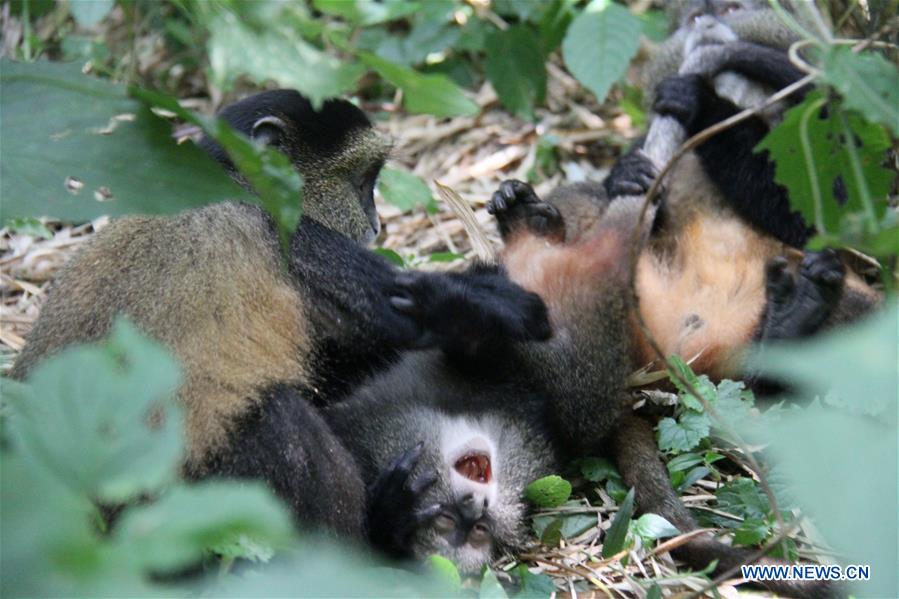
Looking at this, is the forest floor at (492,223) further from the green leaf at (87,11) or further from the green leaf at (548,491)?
the green leaf at (87,11)

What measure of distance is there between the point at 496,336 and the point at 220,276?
3.15 feet

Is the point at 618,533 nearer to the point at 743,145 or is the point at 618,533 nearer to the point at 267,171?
the point at 267,171

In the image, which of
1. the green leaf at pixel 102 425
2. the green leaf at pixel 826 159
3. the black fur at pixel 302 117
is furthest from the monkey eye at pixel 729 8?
the green leaf at pixel 102 425

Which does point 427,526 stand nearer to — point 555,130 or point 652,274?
point 652,274

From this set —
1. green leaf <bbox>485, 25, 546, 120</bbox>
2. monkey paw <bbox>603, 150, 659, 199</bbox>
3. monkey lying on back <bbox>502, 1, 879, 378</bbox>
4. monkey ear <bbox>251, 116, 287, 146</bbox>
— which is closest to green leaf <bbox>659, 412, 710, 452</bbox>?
monkey lying on back <bbox>502, 1, 879, 378</bbox>

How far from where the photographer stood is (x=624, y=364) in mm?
3602

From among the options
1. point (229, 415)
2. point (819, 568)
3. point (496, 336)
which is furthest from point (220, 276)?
point (819, 568)

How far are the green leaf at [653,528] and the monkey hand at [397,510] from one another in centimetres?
63

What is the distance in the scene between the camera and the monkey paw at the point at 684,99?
171 inches

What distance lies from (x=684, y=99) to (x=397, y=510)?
89.2 inches

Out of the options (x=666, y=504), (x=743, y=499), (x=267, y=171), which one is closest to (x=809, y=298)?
(x=743, y=499)

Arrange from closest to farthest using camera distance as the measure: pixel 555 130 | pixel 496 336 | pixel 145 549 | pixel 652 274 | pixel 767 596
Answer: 1. pixel 145 549
2. pixel 767 596
3. pixel 496 336
4. pixel 652 274
5. pixel 555 130

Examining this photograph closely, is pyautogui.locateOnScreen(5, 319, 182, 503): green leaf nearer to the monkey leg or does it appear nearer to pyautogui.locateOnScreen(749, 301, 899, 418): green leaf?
pyautogui.locateOnScreen(749, 301, 899, 418): green leaf

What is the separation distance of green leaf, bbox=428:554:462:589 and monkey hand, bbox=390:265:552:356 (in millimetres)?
850
